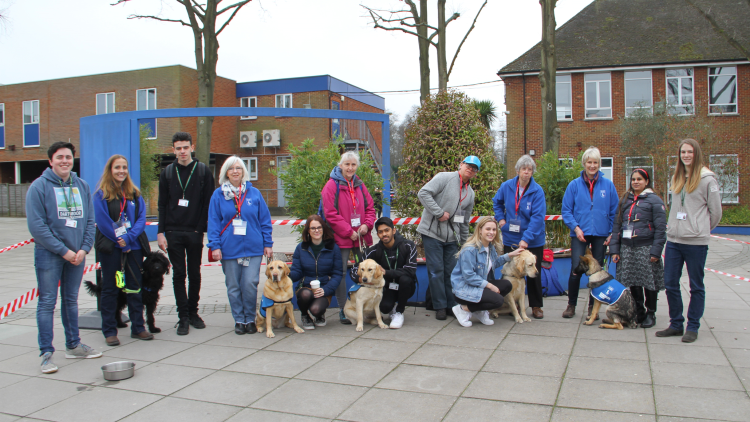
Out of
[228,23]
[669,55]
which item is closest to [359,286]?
[228,23]

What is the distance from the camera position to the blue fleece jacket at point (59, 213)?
415 cm

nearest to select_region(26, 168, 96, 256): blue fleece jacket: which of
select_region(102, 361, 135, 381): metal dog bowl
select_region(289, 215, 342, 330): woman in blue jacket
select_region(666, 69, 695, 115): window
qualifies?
select_region(102, 361, 135, 381): metal dog bowl

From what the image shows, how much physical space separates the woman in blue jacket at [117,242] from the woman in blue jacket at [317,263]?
5.18 feet

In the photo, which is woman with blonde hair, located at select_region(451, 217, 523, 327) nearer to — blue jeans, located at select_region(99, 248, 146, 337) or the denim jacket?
the denim jacket

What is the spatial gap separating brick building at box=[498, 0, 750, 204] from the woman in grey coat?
675 inches

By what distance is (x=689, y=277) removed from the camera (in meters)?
4.78

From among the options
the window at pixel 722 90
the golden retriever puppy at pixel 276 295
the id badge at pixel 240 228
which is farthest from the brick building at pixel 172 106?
the golden retriever puppy at pixel 276 295

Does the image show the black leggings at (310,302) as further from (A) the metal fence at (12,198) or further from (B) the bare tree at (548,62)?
(A) the metal fence at (12,198)

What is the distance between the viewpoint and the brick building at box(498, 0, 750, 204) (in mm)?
22062

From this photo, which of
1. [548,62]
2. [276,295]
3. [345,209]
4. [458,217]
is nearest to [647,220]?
[458,217]

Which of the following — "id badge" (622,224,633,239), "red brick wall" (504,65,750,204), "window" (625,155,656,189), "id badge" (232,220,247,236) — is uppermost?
"red brick wall" (504,65,750,204)

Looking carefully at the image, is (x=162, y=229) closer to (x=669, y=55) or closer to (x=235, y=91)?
(x=669, y=55)

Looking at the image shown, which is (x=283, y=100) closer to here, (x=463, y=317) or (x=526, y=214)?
(x=526, y=214)

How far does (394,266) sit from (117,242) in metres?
2.82
